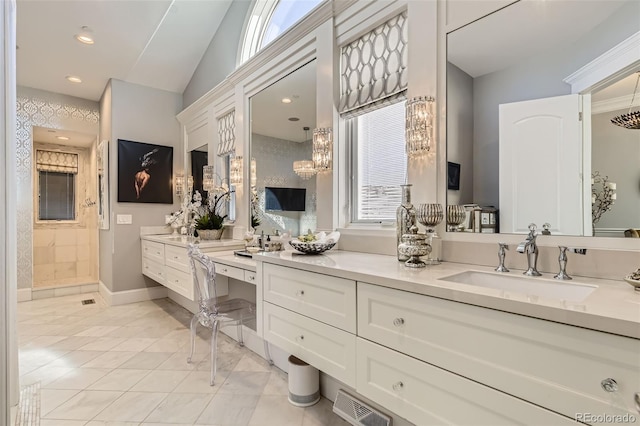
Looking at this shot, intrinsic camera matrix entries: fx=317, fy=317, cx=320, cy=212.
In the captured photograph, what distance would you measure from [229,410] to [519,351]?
167 cm

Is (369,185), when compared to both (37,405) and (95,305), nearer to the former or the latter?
(37,405)

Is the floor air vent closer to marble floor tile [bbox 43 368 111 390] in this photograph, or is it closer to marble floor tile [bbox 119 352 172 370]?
marble floor tile [bbox 119 352 172 370]

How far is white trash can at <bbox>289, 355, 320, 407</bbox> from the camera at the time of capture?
194cm

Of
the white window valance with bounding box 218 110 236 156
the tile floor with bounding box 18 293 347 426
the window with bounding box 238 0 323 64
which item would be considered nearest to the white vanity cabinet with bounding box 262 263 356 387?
the tile floor with bounding box 18 293 347 426

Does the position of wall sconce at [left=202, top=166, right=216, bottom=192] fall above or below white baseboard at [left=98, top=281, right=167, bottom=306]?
above

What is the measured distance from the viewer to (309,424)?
1768mm

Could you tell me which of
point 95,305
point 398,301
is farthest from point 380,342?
point 95,305

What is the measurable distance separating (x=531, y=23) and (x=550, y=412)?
1.64m

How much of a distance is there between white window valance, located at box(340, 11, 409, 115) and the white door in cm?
72

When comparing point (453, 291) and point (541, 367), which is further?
point (453, 291)

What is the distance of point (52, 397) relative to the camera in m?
2.04

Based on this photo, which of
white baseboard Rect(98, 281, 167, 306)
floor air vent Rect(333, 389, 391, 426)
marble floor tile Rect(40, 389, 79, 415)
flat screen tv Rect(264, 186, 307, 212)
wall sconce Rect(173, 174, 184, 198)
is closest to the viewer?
floor air vent Rect(333, 389, 391, 426)

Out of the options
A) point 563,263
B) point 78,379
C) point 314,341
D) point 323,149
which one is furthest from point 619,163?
point 78,379

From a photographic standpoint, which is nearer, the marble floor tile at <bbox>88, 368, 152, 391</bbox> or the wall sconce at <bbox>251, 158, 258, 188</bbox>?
the marble floor tile at <bbox>88, 368, 152, 391</bbox>
